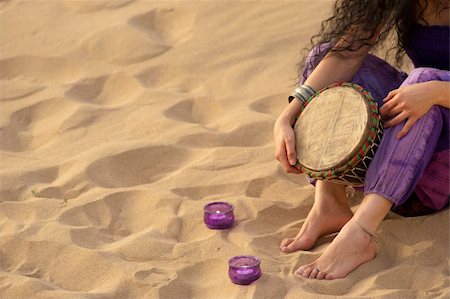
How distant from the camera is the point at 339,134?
281cm

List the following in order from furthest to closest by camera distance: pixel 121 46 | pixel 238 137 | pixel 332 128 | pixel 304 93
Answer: pixel 121 46 → pixel 238 137 → pixel 304 93 → pixel 332 128

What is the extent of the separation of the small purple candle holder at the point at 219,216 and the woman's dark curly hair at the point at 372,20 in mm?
688

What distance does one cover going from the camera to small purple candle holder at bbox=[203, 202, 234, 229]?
9.92ft

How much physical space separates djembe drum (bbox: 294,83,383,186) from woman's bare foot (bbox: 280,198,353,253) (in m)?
0.18

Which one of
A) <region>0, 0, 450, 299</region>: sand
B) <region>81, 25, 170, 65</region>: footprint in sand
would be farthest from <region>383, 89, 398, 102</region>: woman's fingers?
<region>81, 25, 170, 65</region>: footprint in sand

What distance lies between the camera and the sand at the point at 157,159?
2.75m

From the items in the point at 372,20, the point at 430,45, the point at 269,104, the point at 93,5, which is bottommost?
the point at 269,104

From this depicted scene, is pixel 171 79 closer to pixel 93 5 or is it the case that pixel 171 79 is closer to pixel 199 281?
pixel 93 5

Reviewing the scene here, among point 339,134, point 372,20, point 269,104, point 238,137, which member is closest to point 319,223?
point 339,134

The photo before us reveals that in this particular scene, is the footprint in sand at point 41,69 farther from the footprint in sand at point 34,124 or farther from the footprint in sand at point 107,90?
the footprint in sand at point 34,124

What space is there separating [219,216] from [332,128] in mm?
523

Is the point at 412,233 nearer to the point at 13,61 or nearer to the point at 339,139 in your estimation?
the point at 339,139

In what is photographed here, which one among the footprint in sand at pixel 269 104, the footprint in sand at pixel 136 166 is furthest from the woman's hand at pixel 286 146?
the footprint in sand at pixel 269 104

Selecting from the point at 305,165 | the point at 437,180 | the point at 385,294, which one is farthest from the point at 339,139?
the point at 385,294
